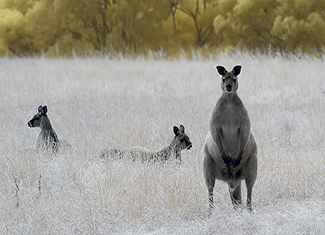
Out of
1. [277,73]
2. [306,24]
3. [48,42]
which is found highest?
[48,42]

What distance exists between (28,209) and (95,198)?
1.86 feet

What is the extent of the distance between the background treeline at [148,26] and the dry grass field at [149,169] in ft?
31.2

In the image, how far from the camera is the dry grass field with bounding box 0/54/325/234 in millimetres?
3369

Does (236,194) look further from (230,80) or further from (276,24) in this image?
(276,24)

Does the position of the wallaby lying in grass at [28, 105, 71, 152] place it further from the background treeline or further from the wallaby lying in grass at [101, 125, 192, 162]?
the background treeline

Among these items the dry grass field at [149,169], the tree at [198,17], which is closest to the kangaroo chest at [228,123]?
the dry grass field at [149,169]

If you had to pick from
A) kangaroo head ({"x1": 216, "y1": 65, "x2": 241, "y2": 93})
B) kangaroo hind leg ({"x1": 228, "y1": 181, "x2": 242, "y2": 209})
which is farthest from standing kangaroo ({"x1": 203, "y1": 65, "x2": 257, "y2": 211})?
kangaroo hind leg ({"x1": 228, "y1": 181, "x2": 242, "y2": 209})

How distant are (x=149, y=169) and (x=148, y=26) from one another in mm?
19035

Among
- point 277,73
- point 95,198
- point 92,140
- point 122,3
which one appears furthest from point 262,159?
point 122,3

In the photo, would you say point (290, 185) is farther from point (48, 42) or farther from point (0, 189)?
point (48, 42)

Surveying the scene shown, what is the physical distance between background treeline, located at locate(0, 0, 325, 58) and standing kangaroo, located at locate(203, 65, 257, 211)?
15.4m

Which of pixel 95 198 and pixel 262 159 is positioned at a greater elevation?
pixel 262 159

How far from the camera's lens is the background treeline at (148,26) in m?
18.2

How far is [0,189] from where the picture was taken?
13.6ft
